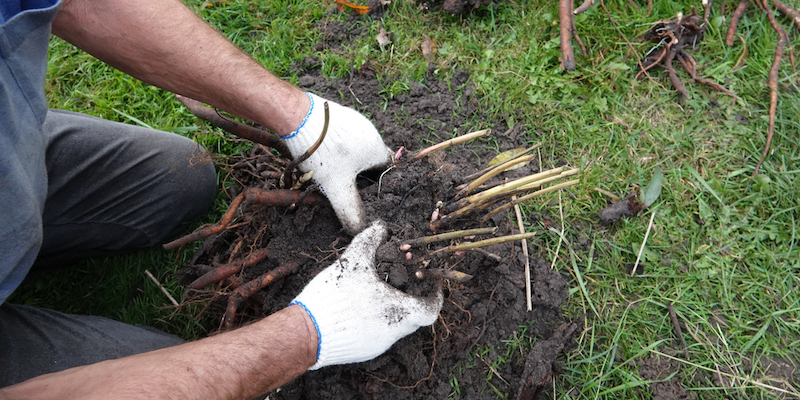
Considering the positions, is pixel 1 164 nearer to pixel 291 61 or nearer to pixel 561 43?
pixel 291 61

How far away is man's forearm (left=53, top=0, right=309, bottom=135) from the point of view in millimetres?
1576

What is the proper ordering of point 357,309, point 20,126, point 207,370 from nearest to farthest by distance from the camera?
point 20,126 → point 207,370 → point 357,309

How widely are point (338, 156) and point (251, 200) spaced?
15.1 inches

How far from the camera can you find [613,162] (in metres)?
2.28

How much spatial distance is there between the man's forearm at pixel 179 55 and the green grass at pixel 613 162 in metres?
0.74

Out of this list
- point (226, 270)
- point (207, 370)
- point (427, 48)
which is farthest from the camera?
point (427, 48)

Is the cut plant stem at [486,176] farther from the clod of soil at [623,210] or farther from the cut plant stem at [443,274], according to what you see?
the clod of soil at [623,210]

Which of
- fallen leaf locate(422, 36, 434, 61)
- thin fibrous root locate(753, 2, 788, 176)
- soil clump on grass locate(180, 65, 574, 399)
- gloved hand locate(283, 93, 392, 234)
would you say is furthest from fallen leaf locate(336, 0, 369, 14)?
thin fibrous root locate(753, 2, 788, 176)

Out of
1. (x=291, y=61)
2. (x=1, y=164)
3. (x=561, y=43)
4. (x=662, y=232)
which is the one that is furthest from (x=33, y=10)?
(x=662, y=232)

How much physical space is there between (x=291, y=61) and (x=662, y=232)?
2170 mm

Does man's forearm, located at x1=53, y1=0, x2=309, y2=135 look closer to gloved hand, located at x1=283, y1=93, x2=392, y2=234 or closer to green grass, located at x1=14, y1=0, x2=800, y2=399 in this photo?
gloved hand, located at x1=283, y1=93, x2=392, y2=234

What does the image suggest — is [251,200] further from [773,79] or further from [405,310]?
[773,79]

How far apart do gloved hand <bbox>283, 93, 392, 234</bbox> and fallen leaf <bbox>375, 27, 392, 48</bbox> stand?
0.88m

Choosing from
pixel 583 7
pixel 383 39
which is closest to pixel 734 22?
pixel 583 7
